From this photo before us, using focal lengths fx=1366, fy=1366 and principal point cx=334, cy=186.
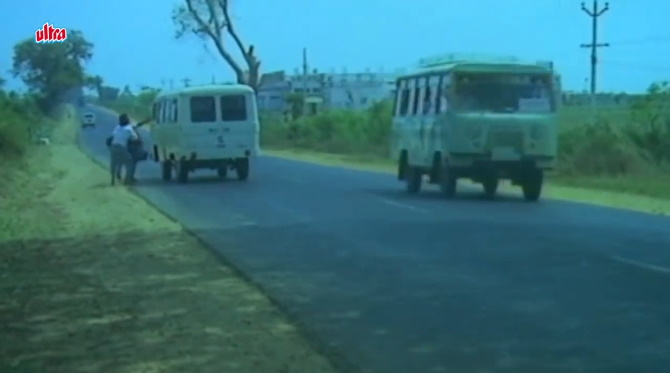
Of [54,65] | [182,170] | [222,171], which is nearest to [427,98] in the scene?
[182,170]

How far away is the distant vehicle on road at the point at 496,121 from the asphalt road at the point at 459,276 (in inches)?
28.7

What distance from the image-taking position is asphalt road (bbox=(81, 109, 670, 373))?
10.5 m

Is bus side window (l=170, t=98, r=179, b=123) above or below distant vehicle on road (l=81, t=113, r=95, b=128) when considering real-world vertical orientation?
above

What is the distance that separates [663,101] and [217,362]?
3713cm

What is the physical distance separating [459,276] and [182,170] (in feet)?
74.9

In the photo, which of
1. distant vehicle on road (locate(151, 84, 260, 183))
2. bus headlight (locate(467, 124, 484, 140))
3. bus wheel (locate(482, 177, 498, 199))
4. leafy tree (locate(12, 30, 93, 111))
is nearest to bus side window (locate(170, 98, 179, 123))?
distant vehicle on road (locate(151, 84, 260, 183))

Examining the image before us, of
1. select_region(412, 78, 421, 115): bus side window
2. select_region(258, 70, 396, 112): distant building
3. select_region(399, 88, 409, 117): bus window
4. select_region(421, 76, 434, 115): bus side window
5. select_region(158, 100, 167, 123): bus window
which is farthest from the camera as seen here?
select_region(258, 70, 396, 112): distant building

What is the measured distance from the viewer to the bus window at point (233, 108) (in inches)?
1458

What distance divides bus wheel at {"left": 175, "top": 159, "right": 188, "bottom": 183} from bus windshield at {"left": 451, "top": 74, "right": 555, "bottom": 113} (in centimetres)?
1083

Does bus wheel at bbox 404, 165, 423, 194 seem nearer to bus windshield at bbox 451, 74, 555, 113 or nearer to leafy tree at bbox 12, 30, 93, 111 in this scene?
bus windshield at bbox 451, 74, 555, 113

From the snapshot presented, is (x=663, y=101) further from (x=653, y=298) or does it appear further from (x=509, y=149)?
(x=653, y=298)

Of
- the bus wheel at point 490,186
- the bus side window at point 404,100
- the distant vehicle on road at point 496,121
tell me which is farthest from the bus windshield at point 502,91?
the bus side window at point 404,100

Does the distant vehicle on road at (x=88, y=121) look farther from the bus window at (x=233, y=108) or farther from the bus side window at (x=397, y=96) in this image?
the bus side window at (x=397, y=96)

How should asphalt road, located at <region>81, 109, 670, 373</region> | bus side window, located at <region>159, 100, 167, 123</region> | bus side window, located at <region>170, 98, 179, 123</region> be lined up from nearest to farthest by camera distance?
asphalt road, located at <region>81, 109, 670, 373</region> → bus side window, located at <region>170, 98, 179, 123</region> → bus side window, located at <region>159, 100, 167, 123</region>
